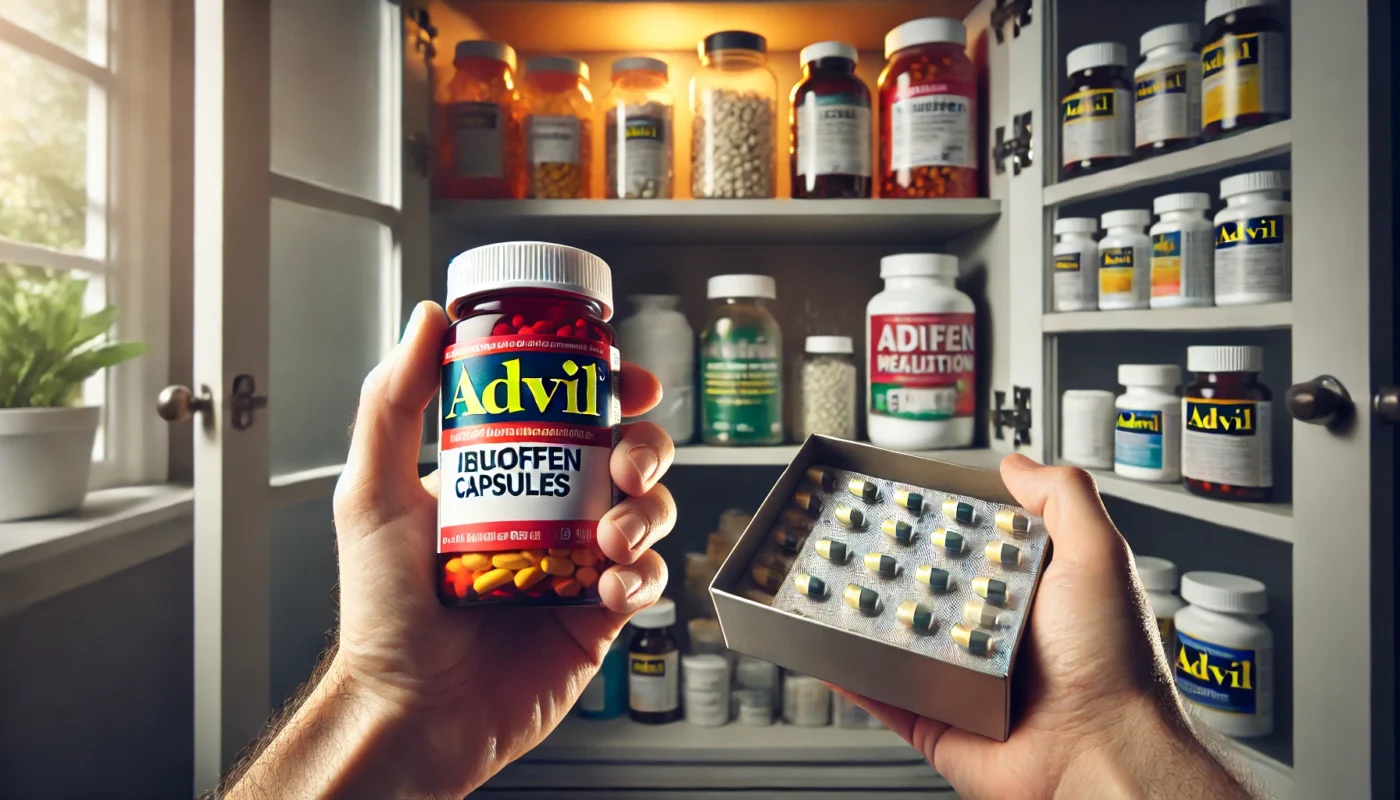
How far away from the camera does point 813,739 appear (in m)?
1.08

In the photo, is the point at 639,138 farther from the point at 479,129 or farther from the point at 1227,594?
the point at 1227,594

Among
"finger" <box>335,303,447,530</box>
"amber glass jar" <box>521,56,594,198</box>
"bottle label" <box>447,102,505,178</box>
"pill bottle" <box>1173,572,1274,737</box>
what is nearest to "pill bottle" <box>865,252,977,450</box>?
"pill bottle" <box>1173,572,1274,737</box>

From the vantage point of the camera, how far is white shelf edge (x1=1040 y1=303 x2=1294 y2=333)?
29.8 inches

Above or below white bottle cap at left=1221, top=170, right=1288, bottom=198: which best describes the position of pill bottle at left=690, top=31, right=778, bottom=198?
above

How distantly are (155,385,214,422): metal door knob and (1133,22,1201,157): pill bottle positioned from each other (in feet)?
3.24

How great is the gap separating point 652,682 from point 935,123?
2.68 feet

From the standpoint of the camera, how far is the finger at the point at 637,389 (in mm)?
656

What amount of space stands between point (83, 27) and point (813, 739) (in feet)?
4.11

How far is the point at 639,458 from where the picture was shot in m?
0.56

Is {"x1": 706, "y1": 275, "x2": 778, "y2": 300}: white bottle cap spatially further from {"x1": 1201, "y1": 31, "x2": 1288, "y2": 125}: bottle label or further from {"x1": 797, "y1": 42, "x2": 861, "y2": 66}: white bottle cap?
{"x1": 1201, "y1": 31, "x2": 1288, "y2": 125}: bottle label

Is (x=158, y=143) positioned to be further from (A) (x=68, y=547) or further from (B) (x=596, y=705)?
(B) (x=596, y=705)

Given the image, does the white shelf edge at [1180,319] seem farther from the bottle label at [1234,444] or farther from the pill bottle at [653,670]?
the pill bottle at [653,670]

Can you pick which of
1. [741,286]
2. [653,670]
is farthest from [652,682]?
[741,286]

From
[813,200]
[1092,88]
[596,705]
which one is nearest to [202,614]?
[596,705]
